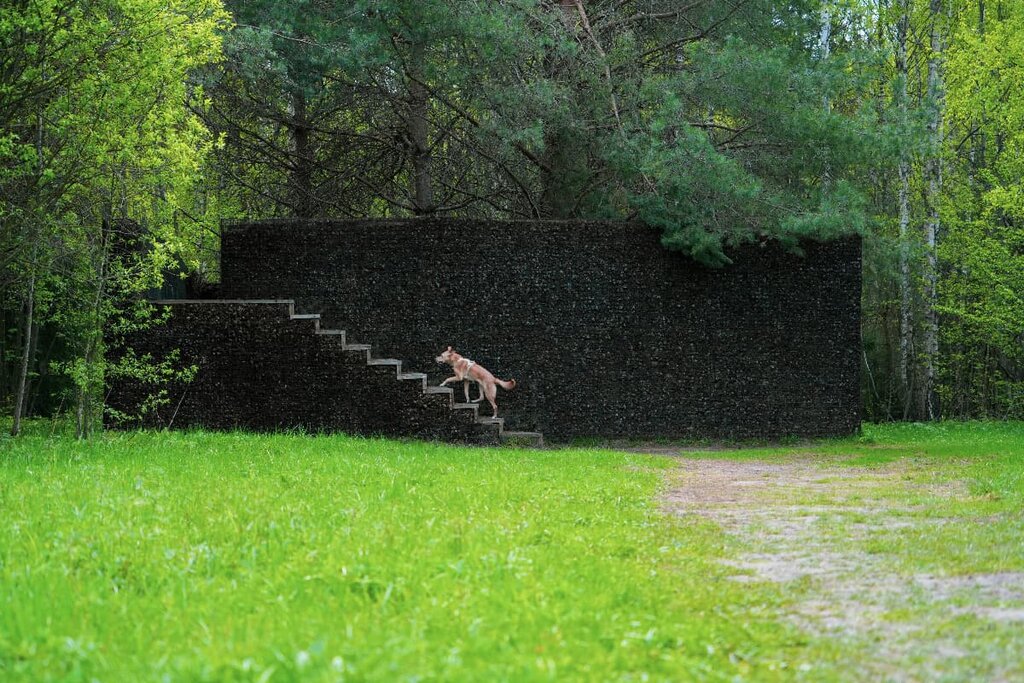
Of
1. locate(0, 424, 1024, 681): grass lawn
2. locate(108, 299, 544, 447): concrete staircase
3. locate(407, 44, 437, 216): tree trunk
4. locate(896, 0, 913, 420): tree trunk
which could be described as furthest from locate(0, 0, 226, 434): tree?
locate(896, 0, 913, 420): tree trunk

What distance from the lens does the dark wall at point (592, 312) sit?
2033 cm

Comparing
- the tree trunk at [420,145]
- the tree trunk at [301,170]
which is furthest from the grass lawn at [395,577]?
the tree trunk at [301,170]

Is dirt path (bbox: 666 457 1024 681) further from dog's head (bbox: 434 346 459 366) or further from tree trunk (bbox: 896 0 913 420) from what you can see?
tree trunk (bbox: 896 0 913 420)

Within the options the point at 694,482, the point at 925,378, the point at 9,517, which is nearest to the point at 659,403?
the point at 694,482

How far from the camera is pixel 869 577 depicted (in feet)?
22.0

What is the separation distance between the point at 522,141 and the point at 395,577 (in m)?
14.9

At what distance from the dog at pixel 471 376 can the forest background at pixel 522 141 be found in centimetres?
392

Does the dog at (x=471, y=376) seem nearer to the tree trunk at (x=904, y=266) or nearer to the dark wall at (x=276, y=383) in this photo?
the dark wall at (x=276, y=383)

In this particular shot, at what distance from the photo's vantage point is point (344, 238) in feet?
66.8

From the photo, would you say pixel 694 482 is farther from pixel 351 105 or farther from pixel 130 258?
pixel 351 105

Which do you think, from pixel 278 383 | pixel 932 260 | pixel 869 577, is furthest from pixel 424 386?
pixel 932 260

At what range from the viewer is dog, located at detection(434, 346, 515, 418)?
1925 centimetres

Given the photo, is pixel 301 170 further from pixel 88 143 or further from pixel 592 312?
pixel 88 143

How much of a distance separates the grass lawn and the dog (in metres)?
7.71
